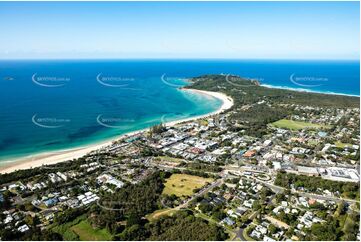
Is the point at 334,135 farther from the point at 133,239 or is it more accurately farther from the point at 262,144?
the point at 133,239

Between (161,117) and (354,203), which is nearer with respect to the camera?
(354,203)

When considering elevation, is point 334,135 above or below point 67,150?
above

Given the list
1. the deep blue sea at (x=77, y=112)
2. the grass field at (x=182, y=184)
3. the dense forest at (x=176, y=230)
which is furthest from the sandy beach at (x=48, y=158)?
the dense forest at (x=176, y=230)

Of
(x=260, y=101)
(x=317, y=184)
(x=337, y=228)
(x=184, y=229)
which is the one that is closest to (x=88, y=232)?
(x=184, y=229)

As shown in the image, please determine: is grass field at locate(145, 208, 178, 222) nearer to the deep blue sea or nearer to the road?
the road

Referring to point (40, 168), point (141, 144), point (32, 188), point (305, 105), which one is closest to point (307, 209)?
point (141, 144)

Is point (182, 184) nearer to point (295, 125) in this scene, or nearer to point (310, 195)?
point (310, 195)
